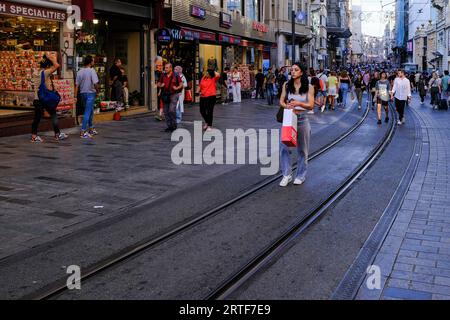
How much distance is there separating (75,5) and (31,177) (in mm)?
8398

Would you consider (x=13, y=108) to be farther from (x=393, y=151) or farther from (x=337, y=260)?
(x=337, y=260)

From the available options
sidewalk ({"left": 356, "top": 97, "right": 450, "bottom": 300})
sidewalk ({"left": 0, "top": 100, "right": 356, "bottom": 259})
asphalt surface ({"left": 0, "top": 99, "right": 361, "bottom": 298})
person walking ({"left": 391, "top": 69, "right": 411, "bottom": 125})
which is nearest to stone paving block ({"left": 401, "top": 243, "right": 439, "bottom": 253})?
sidewalk ({"left": 356, "top": 97, "right": 450, "bottom": 300})

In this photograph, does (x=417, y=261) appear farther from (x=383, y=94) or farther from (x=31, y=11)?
(x=383, y=94)

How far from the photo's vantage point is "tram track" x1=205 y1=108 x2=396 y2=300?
4.50m

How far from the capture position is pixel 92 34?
1845 centimetres

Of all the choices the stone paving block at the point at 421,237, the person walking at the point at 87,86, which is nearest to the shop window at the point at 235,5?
the person walking at the point at 87,86

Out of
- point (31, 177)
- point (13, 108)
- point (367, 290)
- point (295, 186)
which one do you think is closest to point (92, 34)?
point (13, 108)

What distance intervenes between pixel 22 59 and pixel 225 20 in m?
16.1

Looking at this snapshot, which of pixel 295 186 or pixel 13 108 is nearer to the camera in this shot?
pixel 295 186

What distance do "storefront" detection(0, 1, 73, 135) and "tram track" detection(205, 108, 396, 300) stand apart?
969 cm

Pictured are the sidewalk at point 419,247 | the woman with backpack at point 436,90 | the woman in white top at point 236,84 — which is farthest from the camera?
the woman in white top at point 236,84

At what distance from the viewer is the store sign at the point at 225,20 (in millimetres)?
29577

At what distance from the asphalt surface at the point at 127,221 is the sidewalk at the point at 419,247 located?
95.6 inches

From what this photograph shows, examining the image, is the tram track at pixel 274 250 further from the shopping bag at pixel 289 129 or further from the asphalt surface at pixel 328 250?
the shopping bag at pixel 289 129
